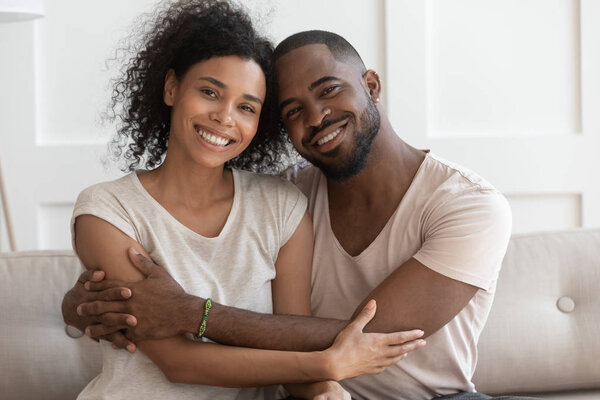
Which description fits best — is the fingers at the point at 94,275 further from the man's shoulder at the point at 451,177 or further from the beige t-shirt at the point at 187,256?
the man's shoulder at the point at 451,177

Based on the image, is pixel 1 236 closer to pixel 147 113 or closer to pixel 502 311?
pixel 147 113

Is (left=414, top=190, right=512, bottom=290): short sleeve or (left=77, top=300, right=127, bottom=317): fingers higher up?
(left=414, top=190, right=512, bottom=290): short sleeve

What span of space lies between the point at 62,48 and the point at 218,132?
4.08 ft

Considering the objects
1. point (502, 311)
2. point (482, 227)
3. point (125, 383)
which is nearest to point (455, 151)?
point (502, 311)

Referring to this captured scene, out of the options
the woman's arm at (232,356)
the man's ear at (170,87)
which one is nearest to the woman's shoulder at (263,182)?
the man's ear at (170,87)

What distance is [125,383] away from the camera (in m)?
1.68

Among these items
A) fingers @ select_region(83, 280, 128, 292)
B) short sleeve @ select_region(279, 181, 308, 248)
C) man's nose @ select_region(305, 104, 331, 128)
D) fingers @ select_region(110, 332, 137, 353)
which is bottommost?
fingers @ select_region(110, 332, 137, 353)

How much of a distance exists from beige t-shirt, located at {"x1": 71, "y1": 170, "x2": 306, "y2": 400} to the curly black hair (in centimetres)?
19

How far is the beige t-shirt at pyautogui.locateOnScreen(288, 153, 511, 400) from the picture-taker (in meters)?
1.69

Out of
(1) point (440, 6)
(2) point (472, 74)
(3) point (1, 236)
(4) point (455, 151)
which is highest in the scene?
(1) point (440, 6)

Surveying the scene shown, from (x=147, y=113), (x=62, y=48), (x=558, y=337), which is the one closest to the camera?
(x=147, y=113)

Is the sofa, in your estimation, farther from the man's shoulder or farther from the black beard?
the black beard

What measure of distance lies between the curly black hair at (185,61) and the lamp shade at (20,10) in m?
0.57

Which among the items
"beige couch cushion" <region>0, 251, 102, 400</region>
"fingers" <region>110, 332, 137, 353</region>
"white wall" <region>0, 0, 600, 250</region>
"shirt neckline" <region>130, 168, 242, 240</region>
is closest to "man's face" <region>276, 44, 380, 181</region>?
"shirt neckline" <region>130, 168, 242, 240</region>
